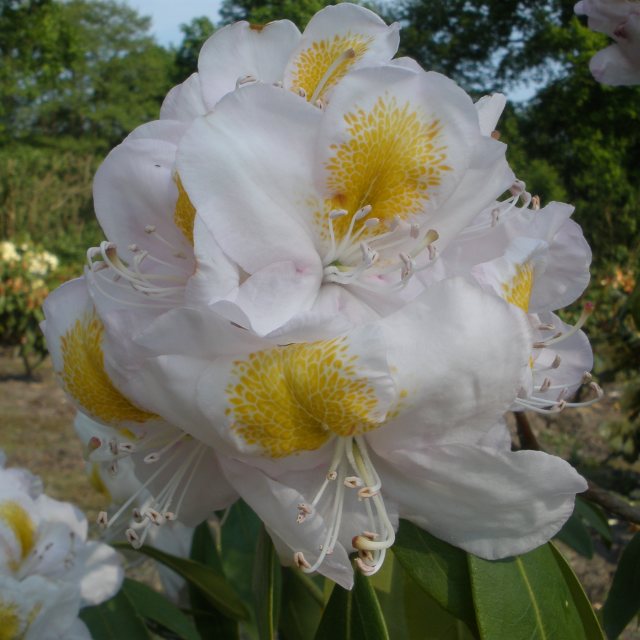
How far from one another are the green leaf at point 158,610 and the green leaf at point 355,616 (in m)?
0.36

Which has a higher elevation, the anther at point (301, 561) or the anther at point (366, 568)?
the anther at point (301, 561)

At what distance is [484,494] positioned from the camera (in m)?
0.50

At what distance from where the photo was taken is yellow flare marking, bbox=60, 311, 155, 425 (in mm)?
559

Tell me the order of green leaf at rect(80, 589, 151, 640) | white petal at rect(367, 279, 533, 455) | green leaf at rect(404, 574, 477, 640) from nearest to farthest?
1. white petal at rect(367, 279, 533, 455)
2. green leaf at rect(404, 574, 477, 640)
3. green leaf at rect(80, 589, 151, 640)

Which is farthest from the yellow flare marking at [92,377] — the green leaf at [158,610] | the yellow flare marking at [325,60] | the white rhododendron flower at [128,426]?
the green leaf at [158,610]

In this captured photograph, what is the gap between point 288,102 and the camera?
0.47m

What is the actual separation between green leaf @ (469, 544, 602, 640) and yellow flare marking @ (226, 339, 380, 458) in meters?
0.16

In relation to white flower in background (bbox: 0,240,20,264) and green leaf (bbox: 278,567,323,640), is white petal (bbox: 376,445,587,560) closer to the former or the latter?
green leaf (bbox: 278,567,323,640)

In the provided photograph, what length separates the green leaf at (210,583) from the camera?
896 millimetres

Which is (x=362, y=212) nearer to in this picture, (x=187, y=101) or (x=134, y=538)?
(x=187, y=101)

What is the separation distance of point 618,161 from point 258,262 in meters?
12.4

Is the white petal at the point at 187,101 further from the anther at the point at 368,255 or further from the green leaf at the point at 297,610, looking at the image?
the green leaf at the point at 297,610

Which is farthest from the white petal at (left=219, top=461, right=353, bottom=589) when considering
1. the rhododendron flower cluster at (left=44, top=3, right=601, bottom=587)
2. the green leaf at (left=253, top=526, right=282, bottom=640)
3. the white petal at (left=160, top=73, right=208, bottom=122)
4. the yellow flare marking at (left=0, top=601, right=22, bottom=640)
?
the yellow flare marking at (left=0, top=601, right=22, bottom=640)

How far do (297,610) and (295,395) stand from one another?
52cm
